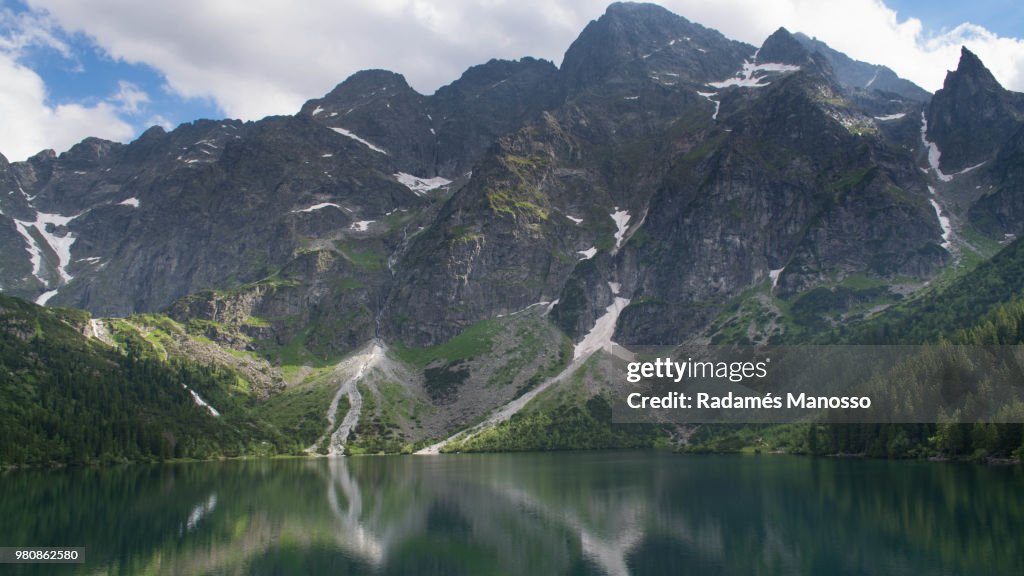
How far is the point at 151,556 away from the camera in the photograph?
60250 mm

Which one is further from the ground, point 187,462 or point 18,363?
point 18,363

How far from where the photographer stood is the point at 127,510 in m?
86.2

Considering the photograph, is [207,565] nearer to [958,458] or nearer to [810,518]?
[810,518]

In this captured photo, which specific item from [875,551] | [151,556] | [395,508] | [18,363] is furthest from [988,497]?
[18,363]

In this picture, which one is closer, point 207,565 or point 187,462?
point 207,565

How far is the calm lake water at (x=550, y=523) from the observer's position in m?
55.9

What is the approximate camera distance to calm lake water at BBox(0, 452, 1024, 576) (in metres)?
55.9

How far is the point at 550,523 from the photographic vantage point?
76812mm

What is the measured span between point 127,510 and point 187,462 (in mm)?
106660

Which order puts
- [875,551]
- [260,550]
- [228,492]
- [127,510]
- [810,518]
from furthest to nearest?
[228,492] → [127,510] → [810,518] → [260,550] → [875,551]

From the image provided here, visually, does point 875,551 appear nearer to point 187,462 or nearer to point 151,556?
point 151,556

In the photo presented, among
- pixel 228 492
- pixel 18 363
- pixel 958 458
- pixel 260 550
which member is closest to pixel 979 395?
pixel 958 458

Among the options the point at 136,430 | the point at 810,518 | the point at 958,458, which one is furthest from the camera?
the point at 136,430

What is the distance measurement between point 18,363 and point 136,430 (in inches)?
1637
